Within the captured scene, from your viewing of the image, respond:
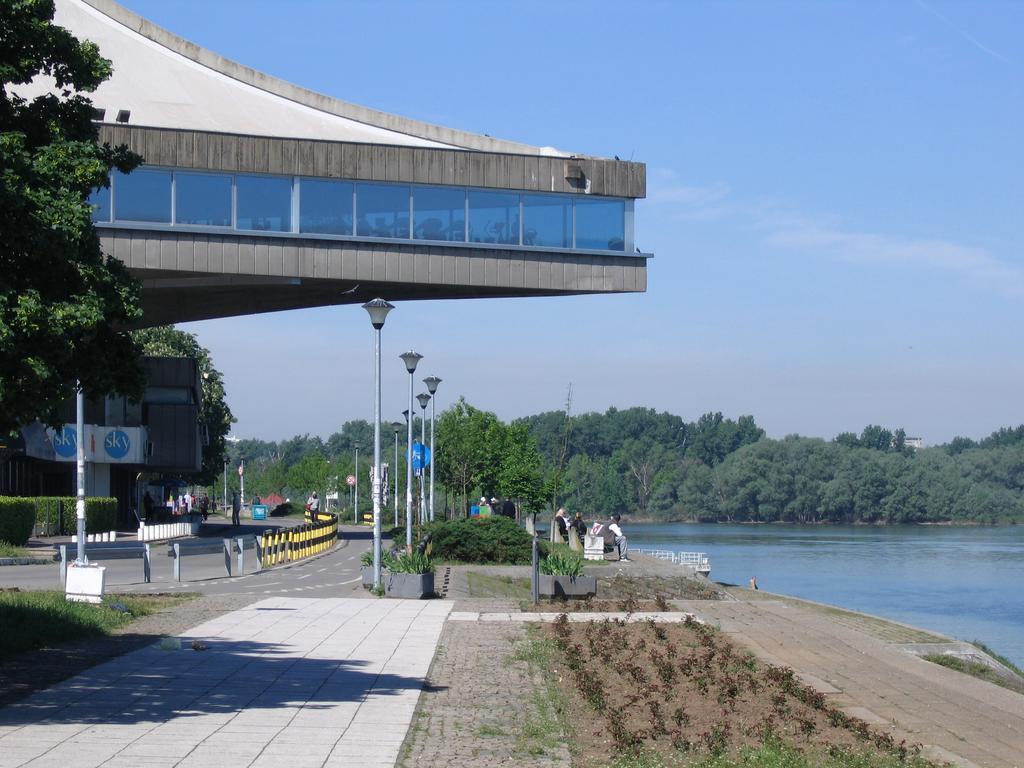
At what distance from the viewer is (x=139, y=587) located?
26.1 meters

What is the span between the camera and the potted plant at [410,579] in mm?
24047

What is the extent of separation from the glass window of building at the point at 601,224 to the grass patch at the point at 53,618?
2215 centimetres

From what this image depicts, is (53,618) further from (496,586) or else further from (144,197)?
(144,197)

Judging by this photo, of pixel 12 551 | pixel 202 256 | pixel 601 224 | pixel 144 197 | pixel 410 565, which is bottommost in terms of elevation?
pixel 12 551

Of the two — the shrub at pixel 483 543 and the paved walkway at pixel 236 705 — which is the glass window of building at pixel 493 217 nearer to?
the shrub at pixel 483 543

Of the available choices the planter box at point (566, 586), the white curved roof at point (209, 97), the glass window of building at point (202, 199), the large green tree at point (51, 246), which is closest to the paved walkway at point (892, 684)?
the planter box at point (566, 586)

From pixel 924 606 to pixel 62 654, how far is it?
36910mm

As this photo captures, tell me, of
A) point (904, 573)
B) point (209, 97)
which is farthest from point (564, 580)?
point (904, 573)

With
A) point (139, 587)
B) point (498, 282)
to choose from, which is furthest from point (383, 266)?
point (139, 587)

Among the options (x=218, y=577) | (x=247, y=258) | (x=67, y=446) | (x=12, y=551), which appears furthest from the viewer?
(x=67, y=446)

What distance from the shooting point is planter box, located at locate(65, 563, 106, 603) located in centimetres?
2019

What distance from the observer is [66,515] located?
152 ft

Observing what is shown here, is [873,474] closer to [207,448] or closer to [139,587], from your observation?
[207,448]

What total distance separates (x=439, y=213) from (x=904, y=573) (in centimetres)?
3389
